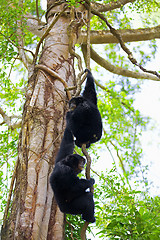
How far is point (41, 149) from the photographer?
3943 millimetres

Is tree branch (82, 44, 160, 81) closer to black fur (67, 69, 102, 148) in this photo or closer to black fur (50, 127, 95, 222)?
black fur (67, 69, 102, 148)

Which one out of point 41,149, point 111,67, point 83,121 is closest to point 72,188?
point 83,121

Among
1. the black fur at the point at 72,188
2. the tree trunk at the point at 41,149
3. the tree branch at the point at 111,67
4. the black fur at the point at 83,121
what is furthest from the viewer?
the tree branch at the point at 111,67

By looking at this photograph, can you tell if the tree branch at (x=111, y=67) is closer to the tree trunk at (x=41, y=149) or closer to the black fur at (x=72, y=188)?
the tree trunk at (x=41, y=149)

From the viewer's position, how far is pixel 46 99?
4.39 meters

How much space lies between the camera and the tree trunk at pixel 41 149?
11.4 feet

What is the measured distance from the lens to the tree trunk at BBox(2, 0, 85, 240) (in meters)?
3.48

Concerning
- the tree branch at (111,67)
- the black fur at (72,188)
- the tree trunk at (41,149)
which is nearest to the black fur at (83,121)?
the black fur at (72,188)

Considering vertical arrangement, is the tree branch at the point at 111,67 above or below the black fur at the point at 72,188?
above

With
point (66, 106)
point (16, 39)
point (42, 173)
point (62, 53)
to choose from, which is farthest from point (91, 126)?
point (16, 39)

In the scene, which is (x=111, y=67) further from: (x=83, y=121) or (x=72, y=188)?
(x=72, y=188)

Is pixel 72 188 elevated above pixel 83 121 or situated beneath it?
situated beneath

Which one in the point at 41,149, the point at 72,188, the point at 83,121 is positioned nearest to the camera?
the point at 72,188

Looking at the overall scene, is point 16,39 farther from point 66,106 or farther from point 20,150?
point 20,150
